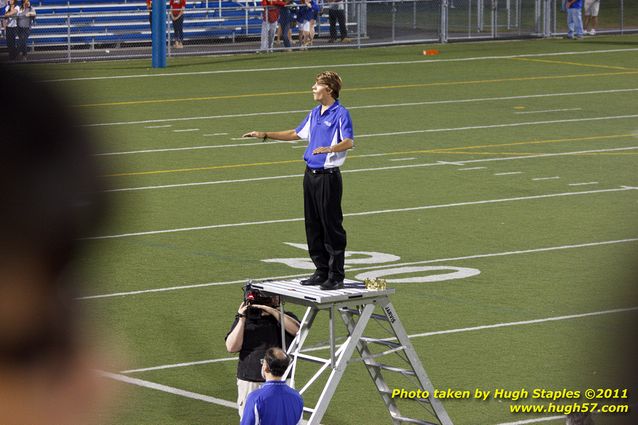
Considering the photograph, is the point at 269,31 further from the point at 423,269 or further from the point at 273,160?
the point at 423,269

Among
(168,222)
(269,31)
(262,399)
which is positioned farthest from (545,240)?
(269,31)

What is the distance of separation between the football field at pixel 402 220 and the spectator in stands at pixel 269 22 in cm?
314

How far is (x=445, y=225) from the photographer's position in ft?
50.3

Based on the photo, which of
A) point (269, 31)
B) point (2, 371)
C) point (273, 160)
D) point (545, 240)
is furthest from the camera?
point (269, 31)

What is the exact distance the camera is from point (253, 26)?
130 feet

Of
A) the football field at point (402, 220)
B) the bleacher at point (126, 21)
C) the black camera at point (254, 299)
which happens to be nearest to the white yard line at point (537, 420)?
the football field at point (402, 220)

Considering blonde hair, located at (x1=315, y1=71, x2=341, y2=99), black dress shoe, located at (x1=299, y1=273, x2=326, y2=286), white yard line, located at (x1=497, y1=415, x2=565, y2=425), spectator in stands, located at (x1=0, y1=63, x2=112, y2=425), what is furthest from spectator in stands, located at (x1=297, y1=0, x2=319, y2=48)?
spectator in stands, located at (x1=0, y1=63, x2=112, y2=425)

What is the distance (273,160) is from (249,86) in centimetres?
871

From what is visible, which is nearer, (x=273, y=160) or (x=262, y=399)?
(x=262, y=399)

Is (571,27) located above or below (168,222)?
above

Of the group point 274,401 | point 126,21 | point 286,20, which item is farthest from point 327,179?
point 126,21

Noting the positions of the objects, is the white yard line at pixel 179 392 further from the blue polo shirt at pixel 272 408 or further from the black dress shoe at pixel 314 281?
the blue polo shirt at pixel 272 408

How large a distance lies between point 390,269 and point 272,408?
7.16 m

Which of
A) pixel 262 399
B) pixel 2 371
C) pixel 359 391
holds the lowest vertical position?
pixel 359 391
